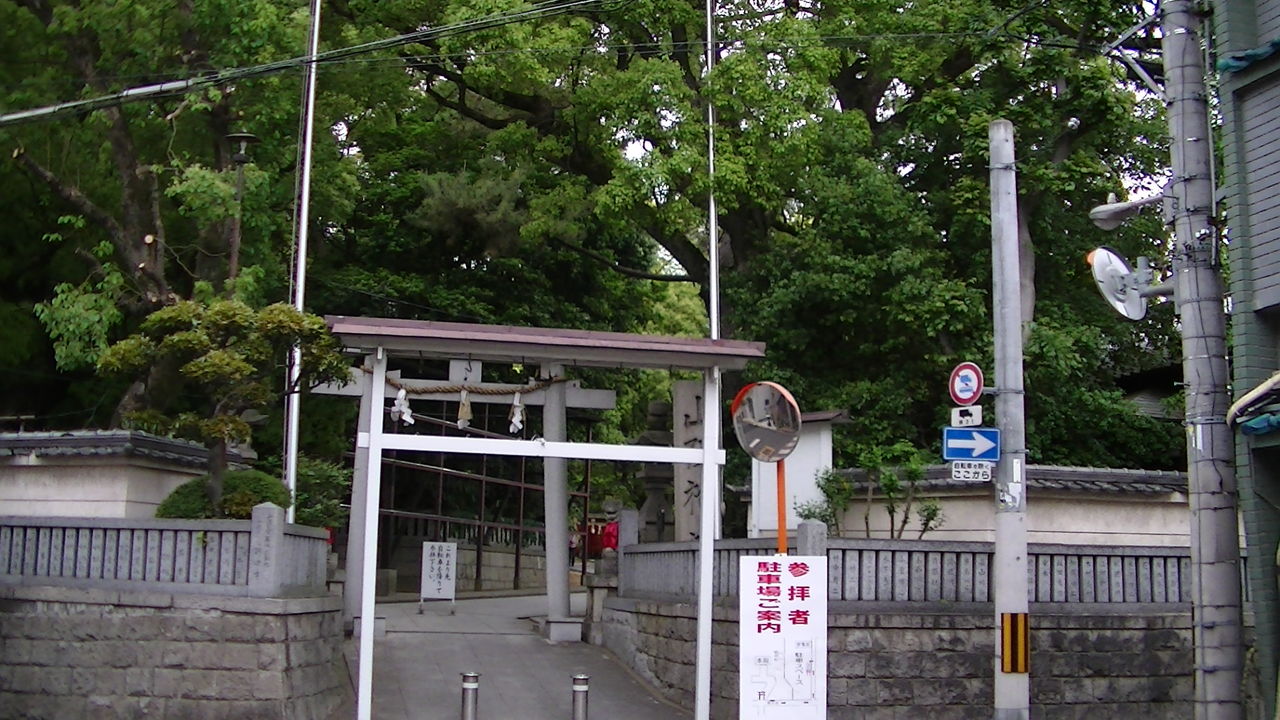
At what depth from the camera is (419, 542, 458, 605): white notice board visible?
22406mm

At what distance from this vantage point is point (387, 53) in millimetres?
24844

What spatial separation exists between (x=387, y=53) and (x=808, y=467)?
12.3m

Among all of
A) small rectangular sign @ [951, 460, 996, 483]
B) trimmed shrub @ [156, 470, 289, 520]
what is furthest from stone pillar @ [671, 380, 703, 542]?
small rectangular sign @ [951, 460, 996, 483]

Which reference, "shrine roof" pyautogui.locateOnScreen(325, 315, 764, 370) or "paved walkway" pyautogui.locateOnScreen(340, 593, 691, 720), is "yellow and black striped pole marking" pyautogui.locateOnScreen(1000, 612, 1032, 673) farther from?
"paved walkway" pyautogui.locateOnScreen(340, 593, 691, 720)

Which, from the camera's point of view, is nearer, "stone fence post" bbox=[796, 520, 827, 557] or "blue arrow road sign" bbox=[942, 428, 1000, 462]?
"blue arrow road sign" bbox=[942, 428, 1000, 462]

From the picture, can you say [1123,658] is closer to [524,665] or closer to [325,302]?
[524,665]

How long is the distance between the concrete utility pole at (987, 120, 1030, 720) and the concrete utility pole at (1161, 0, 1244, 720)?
153 centimetres

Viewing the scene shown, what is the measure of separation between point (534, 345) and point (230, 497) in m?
4.34

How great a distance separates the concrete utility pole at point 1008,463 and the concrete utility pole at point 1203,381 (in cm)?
153

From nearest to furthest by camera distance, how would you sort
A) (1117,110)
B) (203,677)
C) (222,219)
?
(203,677) → (222,219) → (1117,110)

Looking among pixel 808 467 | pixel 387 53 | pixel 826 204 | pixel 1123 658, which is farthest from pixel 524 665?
pixel 387 53

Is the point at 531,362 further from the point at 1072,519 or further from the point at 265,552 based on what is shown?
the point at 1072,519

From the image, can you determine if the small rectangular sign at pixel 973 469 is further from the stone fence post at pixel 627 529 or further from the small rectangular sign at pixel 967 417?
the stone fence post at pixel 627 529

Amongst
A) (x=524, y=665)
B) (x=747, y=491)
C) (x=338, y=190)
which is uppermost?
(x=338, y=190)
